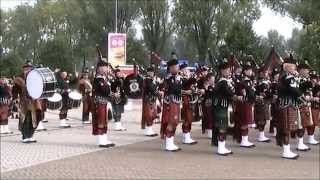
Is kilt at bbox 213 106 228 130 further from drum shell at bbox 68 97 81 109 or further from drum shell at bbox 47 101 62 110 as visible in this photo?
Answer: drum shell at bbox 47 101 62 110

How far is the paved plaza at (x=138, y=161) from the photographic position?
9.36 m

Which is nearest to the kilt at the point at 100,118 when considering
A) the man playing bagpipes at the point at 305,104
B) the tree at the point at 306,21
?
the man playing bagpipes at the point at 305,104

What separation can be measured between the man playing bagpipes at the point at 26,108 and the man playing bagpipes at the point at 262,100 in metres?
5.04

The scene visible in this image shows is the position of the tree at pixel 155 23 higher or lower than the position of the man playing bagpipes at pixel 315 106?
higher

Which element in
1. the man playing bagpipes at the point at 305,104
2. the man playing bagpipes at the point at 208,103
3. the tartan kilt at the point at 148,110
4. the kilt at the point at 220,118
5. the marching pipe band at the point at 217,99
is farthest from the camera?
the tartan kilt at the point at 148,110

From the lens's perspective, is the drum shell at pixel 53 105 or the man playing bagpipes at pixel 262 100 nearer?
the man playing bagpipes at pixel 262 100

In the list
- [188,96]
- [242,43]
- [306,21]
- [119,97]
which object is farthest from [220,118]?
[306,21]

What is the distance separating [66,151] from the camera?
39.7 feet

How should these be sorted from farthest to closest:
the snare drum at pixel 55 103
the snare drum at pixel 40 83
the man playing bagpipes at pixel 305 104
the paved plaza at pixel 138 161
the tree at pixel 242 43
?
the tree at pixel 242 43 → the snare drum at pixel 55 103 → the snare drum at pixel 40 83 → the man playing bagpipes at pixel 305 104 → the paved plaza at pixel 138 161

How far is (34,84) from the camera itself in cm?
1296

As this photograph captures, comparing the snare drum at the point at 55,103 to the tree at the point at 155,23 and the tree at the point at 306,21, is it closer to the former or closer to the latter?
the tree at the point at 306,21

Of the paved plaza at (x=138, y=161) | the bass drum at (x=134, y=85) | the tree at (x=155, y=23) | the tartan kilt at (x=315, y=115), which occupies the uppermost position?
the tree at (x=155, y=23)

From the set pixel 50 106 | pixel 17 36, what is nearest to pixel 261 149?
pixel 50 106

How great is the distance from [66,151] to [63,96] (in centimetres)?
554
